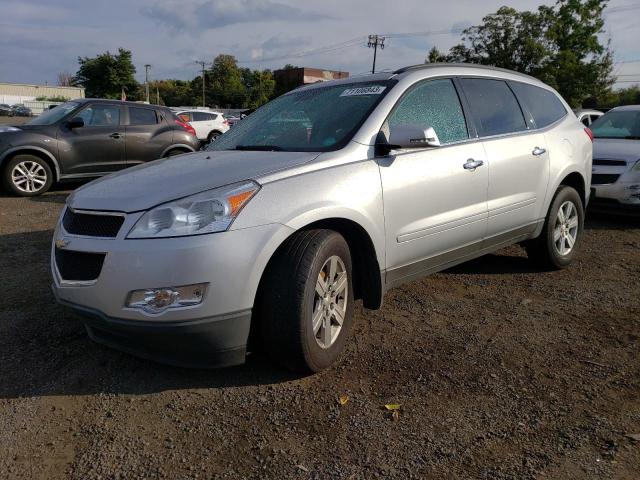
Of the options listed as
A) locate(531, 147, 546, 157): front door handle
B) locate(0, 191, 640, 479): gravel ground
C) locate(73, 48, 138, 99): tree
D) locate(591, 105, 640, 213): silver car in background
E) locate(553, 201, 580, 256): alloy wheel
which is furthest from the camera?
locate(73, 48, 138, 99): tree

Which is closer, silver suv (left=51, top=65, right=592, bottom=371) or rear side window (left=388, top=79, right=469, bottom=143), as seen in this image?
silver suv (left=51, top=65, right=592, bottom=371)

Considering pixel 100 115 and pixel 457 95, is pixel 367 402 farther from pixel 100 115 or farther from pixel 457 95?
pixel 100 115

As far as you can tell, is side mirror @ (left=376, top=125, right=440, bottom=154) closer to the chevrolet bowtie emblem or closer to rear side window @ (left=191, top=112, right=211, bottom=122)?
the chevrolet bowtie emblem

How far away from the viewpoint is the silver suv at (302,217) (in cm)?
264

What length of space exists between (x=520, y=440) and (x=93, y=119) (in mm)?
8916

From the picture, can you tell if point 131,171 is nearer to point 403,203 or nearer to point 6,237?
point 403,203

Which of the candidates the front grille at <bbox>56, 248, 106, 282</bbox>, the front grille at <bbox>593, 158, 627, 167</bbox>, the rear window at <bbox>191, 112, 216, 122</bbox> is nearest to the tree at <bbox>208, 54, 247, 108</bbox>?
the rear window at <bbox>191, 112, 216, 122</bbox>

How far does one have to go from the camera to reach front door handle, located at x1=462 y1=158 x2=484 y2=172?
3889 millimetres

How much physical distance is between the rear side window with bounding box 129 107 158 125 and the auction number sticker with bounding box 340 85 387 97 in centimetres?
697

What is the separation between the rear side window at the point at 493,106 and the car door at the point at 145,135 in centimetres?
690

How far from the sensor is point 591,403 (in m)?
2.82

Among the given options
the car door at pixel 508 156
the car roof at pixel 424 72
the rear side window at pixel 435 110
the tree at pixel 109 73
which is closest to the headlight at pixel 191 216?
the rear side window at pixel 435 110

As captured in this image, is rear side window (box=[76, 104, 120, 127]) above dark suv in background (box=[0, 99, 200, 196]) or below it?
above

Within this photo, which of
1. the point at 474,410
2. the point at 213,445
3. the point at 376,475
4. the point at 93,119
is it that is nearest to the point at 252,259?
the point at 213,445
